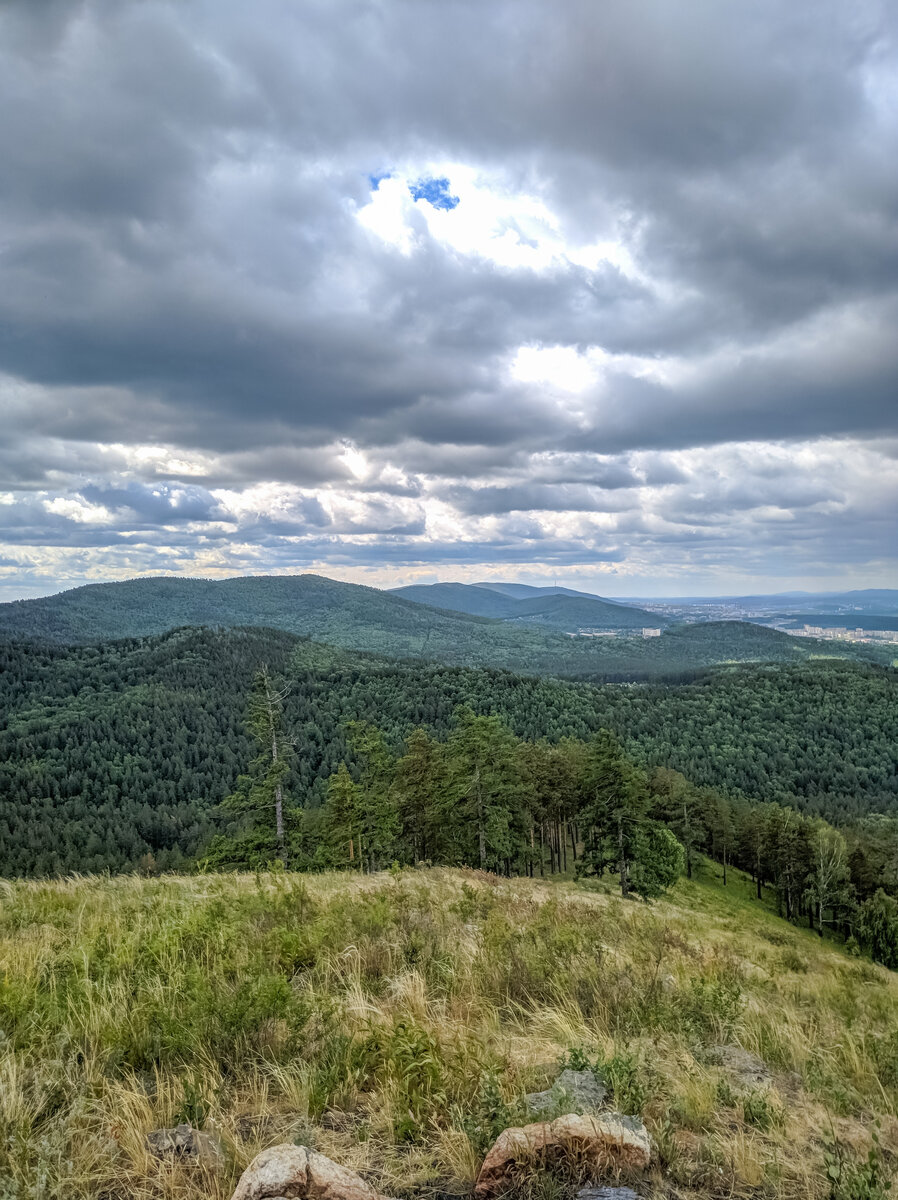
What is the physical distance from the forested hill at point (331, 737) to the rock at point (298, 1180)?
104435 mm

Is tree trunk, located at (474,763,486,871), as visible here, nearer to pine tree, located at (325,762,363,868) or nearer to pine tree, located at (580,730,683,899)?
pine tree, located at (580,730,683,899)

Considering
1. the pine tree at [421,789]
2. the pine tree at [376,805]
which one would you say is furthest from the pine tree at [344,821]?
the pine tree at [421,789]

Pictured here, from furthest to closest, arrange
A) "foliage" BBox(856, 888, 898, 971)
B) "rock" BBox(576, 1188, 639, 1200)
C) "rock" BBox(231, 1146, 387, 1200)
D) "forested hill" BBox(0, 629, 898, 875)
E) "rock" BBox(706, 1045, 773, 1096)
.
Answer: "forested hill" BBox(0, 629, 898, 875) → "foliage" BBox(856, 888, 898, 971) → "rock" BBox(706, 1045, 773, 1096) → "rock" BBox(576, 1188, 639, 1200) → "rock" BBox(231, 1146, 387, 1200)

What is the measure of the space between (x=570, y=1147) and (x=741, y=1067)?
2.83 m

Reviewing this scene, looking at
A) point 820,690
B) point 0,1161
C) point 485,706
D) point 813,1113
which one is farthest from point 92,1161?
point 820,690

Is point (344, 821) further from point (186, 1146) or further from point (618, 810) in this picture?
point (186, 1146)

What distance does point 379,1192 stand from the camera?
329 cm

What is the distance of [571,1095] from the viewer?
400 centimetres

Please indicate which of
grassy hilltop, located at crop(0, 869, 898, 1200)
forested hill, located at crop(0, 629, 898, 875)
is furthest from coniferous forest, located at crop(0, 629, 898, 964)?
grassy hilltop, located at crop(0, 869, 898, 1200)

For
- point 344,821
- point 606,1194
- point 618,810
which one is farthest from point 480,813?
point 606,1194

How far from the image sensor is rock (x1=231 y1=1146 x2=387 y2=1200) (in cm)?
298

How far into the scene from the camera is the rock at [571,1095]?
12.8ft

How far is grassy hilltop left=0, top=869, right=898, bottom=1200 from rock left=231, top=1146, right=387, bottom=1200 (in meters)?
0.31

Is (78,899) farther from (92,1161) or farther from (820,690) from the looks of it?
(820,690)
